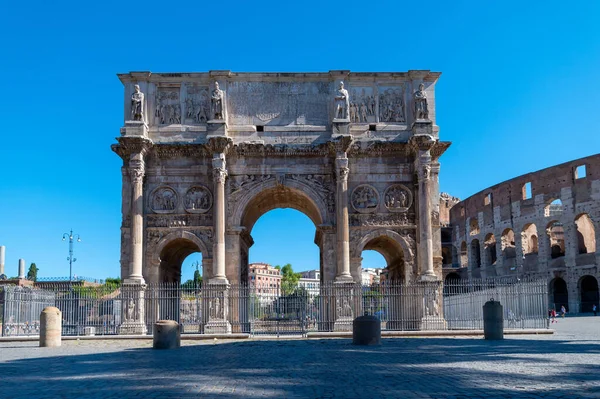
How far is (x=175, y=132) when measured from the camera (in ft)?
75.3

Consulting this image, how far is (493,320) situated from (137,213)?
12269 mm

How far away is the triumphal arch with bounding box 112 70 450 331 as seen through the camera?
22141mm

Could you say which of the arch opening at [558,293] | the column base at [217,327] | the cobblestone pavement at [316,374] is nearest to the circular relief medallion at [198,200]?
the column base at [217,327]

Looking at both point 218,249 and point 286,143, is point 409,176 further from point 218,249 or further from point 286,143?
point 218,249

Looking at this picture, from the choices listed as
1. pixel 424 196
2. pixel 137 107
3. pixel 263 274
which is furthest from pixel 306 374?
pixel 263 274

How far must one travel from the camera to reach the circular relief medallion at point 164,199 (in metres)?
22.8

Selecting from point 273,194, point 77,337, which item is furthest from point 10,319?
point 273,194

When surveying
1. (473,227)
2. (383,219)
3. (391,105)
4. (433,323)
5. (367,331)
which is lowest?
(433,323)

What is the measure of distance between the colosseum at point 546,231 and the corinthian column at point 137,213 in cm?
2512

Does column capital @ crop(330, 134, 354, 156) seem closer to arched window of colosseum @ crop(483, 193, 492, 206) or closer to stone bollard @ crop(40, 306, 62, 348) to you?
stone bollard @ crop(40, 306, 62, 348)

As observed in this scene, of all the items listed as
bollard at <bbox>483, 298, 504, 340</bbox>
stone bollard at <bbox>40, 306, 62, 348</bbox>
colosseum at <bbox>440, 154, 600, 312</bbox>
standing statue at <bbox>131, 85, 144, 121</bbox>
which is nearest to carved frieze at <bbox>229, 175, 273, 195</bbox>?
standing statue at <bbox>131, 85, 144, 121</bbox>

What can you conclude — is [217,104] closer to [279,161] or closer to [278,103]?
[278,103]

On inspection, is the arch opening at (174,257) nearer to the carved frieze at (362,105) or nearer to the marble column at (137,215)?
the marble column at (137,215)

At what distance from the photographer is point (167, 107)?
76.2ft
